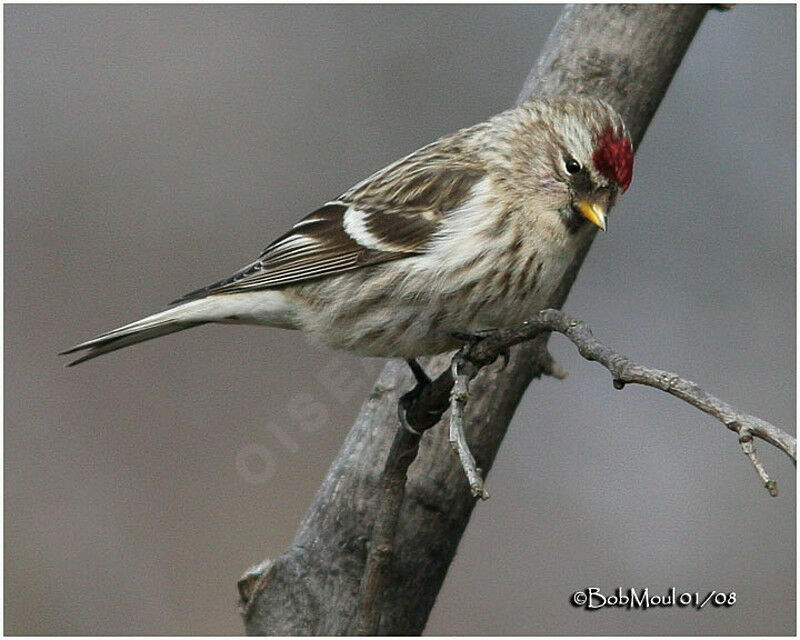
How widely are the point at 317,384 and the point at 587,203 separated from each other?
1750 millimetres

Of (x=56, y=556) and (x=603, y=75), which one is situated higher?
(x=603, y=75)

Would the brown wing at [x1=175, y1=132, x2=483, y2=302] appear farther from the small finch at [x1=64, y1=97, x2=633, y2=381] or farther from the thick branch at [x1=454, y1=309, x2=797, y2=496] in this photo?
the thick branch at [x1=454, y1=309, x2=797, y2=496]

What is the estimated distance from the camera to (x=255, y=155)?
449cm

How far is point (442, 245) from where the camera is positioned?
102 inches

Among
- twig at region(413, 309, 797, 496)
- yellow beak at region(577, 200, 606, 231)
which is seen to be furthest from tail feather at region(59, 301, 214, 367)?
yellow beak at region(577, 200, 606, 231)

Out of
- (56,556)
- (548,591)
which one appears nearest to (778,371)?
(548,591)

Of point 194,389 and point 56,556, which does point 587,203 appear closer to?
point 194,389

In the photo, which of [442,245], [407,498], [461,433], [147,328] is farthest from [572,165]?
[147,328]

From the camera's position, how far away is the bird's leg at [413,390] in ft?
8.44

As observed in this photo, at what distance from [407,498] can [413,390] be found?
269mm

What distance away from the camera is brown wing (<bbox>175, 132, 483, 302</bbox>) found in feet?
8.80

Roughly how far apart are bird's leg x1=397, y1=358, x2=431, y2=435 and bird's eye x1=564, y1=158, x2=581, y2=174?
2.04ft

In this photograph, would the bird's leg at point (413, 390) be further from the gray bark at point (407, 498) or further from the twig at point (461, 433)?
the twig at point (461, 433)

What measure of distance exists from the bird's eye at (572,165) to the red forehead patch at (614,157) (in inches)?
2.7
